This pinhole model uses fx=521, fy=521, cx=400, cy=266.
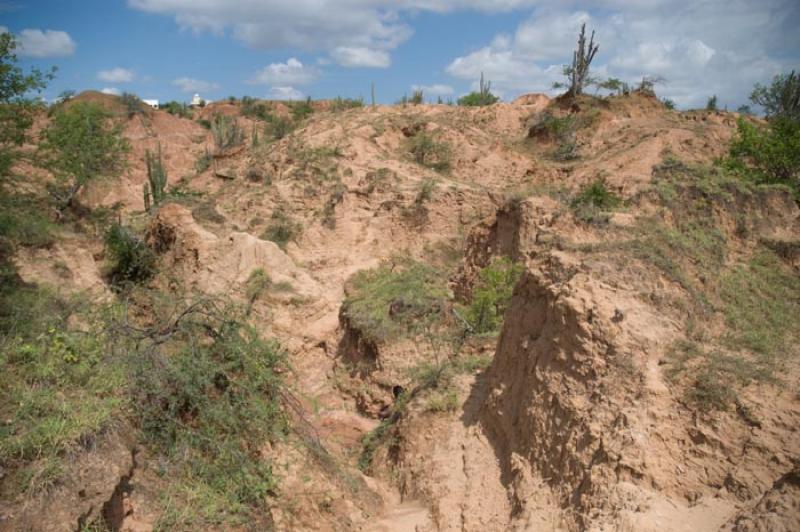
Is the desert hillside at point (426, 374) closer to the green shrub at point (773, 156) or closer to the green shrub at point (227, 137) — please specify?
the green shrub at point (773, 156)

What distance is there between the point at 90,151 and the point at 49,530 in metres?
18.4

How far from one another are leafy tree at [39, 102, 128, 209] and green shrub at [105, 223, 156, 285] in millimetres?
4377

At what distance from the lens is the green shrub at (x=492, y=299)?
36.3ft

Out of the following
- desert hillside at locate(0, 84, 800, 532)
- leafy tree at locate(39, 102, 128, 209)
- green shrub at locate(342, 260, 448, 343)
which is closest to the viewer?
desert hillside at locate(0, 84, 800, 532)

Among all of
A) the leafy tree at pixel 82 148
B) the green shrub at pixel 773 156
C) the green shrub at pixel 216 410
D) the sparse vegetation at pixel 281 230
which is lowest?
the green shrub at pixel 216 410

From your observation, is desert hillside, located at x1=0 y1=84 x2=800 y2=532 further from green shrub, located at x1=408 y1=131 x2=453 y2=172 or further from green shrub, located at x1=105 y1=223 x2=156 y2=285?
green shrub, located at x1=408 y1=131 x2=453 y2=172

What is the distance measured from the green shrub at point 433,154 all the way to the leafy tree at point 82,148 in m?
11.5

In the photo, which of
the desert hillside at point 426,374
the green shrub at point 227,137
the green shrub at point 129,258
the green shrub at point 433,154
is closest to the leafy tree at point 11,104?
the desert hillside at point 426,374

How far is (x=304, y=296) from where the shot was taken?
13516 mm

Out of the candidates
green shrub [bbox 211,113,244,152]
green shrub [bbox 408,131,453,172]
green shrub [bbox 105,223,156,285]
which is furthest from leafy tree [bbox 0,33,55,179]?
green shrub [bbox 211,113,244,152]

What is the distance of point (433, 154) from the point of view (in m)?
22.1

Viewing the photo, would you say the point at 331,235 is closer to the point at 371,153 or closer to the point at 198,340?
the point at 371,153

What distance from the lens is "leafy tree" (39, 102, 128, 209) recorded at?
1753 cm

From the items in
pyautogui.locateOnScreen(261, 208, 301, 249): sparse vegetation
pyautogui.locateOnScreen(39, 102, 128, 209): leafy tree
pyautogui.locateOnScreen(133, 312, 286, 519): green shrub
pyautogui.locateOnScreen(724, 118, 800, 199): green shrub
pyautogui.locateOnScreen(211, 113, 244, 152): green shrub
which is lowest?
pyautogui.locateOnScreen(133, 312, 286, 519): green shrub
